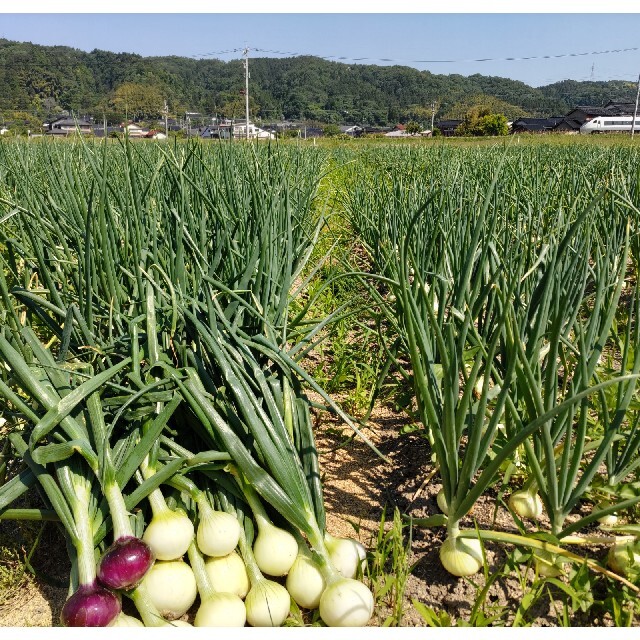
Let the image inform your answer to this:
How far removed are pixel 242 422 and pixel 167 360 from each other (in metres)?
0.26

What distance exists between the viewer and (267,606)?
1.07 metres

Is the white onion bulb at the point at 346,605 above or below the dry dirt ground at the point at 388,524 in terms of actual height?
above

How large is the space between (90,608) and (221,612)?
217 millimetres

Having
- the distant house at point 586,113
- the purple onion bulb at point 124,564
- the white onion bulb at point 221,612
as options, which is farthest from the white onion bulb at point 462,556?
the distant house at point 586,113

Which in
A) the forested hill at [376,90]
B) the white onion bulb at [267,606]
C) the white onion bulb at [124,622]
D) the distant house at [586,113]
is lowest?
the white onion bulb at [267,606]

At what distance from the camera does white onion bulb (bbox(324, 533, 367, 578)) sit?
1150 mm

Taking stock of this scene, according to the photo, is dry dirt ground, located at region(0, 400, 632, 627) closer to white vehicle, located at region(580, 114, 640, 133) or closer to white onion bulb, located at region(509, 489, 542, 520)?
white onion bulb, located at region(509, 489, 542, 520)

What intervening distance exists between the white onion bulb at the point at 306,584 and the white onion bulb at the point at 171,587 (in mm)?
183

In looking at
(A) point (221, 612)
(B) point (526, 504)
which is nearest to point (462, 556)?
(B) point (526, 504)

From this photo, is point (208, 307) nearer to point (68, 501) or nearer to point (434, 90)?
point (68, 501)

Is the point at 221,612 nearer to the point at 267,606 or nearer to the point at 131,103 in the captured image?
the point at 267,606

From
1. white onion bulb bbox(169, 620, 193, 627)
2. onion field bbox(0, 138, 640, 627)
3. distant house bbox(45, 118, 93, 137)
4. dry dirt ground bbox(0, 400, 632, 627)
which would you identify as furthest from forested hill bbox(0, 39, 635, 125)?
white onion bulb bbox(169, 620, 193, 627)

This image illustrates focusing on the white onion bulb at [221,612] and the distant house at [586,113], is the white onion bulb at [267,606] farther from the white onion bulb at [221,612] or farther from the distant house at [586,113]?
the distant house at [586,113]

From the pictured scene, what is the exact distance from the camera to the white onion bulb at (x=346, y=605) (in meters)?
1.04
